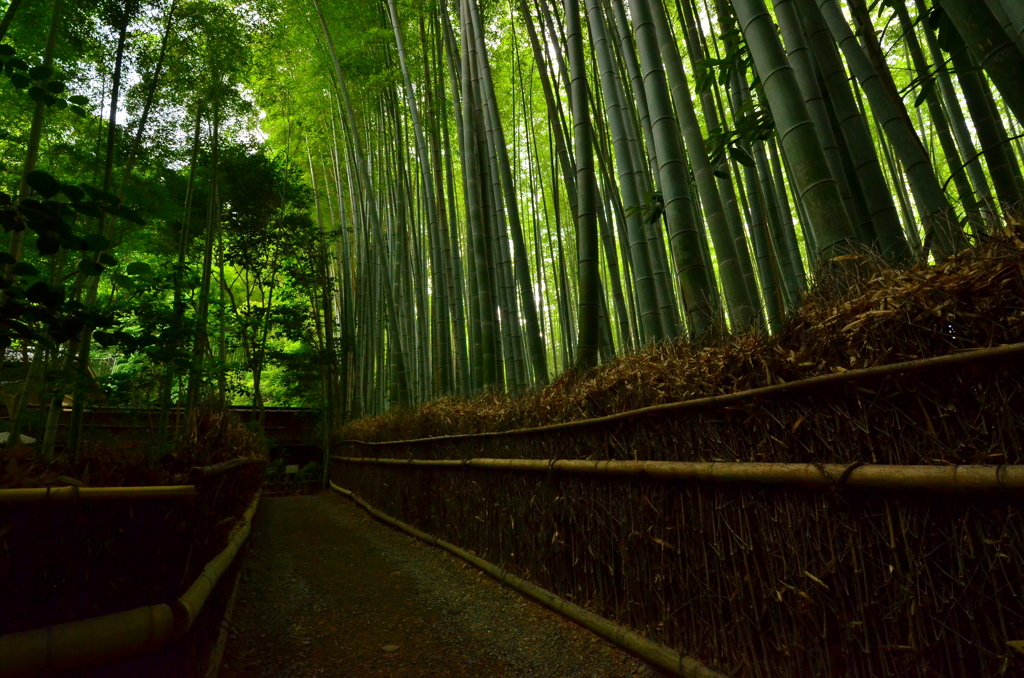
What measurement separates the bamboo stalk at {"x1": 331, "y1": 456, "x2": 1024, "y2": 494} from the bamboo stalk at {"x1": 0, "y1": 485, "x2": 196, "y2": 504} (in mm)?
1338

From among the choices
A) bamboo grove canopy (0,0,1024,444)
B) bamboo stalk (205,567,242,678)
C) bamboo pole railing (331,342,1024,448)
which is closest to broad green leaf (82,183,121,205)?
bamboo grove canopy (0,0,1024,444)

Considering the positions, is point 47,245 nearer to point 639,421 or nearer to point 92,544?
point 92,544

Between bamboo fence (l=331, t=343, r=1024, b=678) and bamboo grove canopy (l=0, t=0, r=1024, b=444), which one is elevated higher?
bamboo grove canopy (l=0, t=0, r=1024, b=444)

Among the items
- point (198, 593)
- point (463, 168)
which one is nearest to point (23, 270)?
point (198, 593)

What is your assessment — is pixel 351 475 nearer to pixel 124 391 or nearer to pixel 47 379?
pixel 124 391

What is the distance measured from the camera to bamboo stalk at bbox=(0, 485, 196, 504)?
97cm

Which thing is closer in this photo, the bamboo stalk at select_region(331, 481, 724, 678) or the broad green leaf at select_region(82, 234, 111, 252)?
the broad green leaf at select_region(82, 234, 111, 252)

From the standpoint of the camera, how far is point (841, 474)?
1.22m

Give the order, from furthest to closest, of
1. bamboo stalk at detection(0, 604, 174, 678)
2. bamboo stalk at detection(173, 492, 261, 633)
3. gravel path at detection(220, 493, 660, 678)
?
gravel path at detection(220, 493, 660, 678) → bamboo stalk at detection(173, 492, 261, 633) → bamboo stalk at detection(0, 604, 174, 678)

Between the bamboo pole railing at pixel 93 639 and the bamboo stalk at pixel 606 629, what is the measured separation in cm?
136

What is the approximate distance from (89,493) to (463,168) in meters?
3.61

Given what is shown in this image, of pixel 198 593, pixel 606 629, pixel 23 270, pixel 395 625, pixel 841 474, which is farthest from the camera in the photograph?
pixel 395 625

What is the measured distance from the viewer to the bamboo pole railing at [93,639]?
937 millimetres

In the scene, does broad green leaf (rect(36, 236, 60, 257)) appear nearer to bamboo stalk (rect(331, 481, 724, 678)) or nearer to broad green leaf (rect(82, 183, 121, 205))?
broad green leaf (rect(82, 183, 121, 205))
